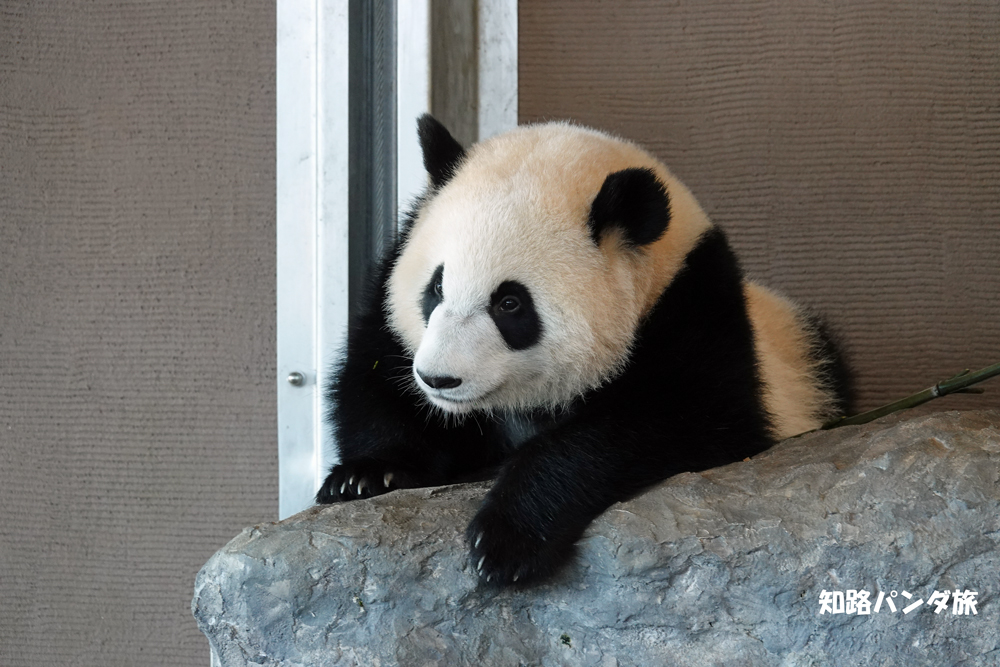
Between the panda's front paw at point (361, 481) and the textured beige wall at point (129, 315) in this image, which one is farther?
the textured beige wall at point (129, 315)

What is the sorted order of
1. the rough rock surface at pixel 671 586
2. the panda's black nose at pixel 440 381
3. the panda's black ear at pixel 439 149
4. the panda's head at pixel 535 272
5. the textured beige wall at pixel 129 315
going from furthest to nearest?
the textured beige wall at pixel 129 315 → the panda's black ear at pixel 439 149 → the panda's head at pixel 535 272 → the panda's black nose at pixel 440 381 → the rough rock surface at pixel 671 586

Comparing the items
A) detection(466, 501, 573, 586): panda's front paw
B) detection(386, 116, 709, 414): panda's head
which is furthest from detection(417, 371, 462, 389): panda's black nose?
detection(466, 501, 573, 586): panda's front paw

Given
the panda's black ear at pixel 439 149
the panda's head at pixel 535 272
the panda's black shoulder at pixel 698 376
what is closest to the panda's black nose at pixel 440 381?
the panda's head at pixel 535 272

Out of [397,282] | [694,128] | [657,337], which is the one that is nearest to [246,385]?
[397,282]

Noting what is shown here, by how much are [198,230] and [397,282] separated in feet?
3.24

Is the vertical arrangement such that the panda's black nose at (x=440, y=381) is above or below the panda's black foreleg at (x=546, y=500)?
above

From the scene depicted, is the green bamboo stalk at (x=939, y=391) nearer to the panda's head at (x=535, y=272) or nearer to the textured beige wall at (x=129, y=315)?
the panda's head at (x=535, y=272)

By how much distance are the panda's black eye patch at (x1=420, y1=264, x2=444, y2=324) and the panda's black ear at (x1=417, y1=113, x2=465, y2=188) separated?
0.36 meters

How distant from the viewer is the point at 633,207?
82.5 inches

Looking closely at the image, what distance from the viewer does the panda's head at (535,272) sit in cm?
203

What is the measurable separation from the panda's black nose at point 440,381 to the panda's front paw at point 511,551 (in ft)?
0.92

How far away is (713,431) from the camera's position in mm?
2104

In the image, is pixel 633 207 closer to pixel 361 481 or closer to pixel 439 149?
pixel 439 149

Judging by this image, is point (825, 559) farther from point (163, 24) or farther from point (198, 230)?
point (163, 24)
